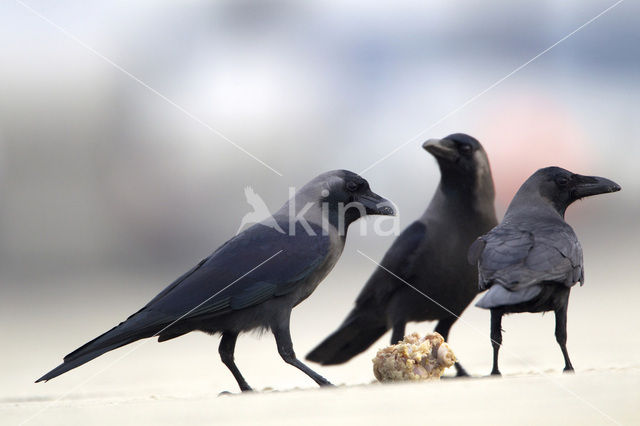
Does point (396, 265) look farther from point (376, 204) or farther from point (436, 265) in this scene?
point (376, 204)

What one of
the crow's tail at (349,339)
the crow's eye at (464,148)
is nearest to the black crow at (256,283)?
the crow's eye at (464,148)

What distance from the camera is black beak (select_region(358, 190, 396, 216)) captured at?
5578mm

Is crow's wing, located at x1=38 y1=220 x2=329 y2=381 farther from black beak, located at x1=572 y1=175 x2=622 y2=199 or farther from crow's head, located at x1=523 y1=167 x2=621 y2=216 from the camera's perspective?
black beak, located at x1=572 y1=175 x2=622 y2=199

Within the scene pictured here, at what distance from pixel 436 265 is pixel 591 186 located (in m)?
1.28

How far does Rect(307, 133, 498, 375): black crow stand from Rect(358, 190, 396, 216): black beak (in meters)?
0.94

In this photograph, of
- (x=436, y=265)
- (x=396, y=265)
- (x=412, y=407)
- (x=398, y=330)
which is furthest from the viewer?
(x=396, y=265)

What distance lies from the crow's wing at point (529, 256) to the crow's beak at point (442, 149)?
4.55 feet

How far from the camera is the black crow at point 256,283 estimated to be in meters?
4.99

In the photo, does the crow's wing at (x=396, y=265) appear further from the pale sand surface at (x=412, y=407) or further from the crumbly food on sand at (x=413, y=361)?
the pale sand surface at (x=412, y=407)

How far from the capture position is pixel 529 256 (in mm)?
4938

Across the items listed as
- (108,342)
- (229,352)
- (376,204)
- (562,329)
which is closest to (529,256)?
(562,329)

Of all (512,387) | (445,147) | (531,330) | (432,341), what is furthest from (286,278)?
(531,330)

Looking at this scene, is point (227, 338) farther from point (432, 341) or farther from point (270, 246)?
point (432, 341)

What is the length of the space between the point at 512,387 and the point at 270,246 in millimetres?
1780
